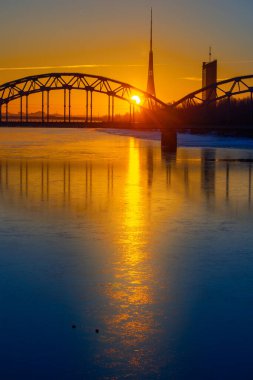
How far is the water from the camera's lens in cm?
916

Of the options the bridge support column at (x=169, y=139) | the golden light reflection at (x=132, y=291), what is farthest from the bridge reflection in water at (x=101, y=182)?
the bridge support column at (x=169, y=139)

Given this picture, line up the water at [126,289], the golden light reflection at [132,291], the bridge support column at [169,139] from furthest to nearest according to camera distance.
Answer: the bridge support column at [169,139] < the golden light reflection at [132,291] < the water at [126,289]

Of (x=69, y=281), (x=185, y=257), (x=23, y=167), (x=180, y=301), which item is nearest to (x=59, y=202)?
(x=185, y=257)

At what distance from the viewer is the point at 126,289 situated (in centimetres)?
1256

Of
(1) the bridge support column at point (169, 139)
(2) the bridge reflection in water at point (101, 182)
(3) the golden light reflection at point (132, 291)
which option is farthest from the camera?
(1) the bridge support column at point (169, 139)

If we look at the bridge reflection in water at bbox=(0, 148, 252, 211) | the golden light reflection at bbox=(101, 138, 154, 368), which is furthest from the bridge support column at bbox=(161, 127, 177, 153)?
the golden light reflection at bbox=(101, 138, 154, 368)

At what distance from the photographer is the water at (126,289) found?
9164mm

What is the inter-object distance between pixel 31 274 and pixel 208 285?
11.5 ft

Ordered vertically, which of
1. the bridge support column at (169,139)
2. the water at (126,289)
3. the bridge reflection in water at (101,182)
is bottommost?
the water at (126,289)

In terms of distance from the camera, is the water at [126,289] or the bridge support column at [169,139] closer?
the water at [126,289]

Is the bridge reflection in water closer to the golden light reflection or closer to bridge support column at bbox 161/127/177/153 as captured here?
the golden light reflection

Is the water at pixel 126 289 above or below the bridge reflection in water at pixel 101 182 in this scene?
below

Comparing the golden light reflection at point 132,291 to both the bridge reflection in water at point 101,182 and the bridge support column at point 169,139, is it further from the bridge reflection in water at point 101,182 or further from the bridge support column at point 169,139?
the bridge support column at point 169,139

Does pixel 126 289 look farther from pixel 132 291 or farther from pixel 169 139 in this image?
pixel 169 139
